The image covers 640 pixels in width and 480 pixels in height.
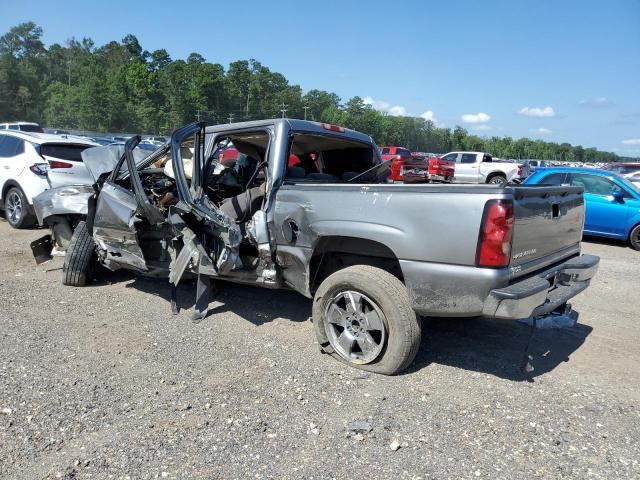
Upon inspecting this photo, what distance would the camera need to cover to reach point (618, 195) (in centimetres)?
935

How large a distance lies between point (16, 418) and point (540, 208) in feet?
11.9

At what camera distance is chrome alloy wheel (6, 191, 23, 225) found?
8.83 metres

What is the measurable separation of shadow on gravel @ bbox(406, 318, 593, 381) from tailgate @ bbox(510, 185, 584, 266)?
92 centimetres

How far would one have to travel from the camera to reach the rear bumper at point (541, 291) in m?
3.00

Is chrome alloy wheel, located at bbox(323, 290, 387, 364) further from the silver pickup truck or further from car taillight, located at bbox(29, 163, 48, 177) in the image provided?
car taillight, located at bbox(29, 163, 48, 177)

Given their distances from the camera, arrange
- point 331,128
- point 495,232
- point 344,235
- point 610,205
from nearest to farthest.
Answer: point 495,232
point 344,235
point 331,128
point 610,205

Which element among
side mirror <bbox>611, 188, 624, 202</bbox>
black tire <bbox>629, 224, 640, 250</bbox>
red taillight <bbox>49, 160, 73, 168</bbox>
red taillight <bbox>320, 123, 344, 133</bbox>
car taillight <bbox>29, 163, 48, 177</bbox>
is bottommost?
black tire <bbox>629, 224, 640, 250</bbox>

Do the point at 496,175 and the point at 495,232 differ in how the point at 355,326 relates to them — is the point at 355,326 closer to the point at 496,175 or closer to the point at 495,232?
the point at 495,232

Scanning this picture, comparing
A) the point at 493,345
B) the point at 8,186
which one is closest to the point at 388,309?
the point at 493,345

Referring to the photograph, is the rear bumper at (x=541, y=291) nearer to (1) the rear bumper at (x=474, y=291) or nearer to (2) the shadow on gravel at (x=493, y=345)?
(1) the rear bumper at (x=474, y=291)

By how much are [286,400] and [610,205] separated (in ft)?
28.4

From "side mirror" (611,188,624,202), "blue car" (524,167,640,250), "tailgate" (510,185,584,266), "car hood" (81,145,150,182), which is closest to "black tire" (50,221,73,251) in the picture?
"car hood" (81,145,150,182)

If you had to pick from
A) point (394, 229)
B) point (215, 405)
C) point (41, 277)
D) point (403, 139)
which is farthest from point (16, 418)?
point (403, 139)

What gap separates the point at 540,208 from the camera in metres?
3.38
